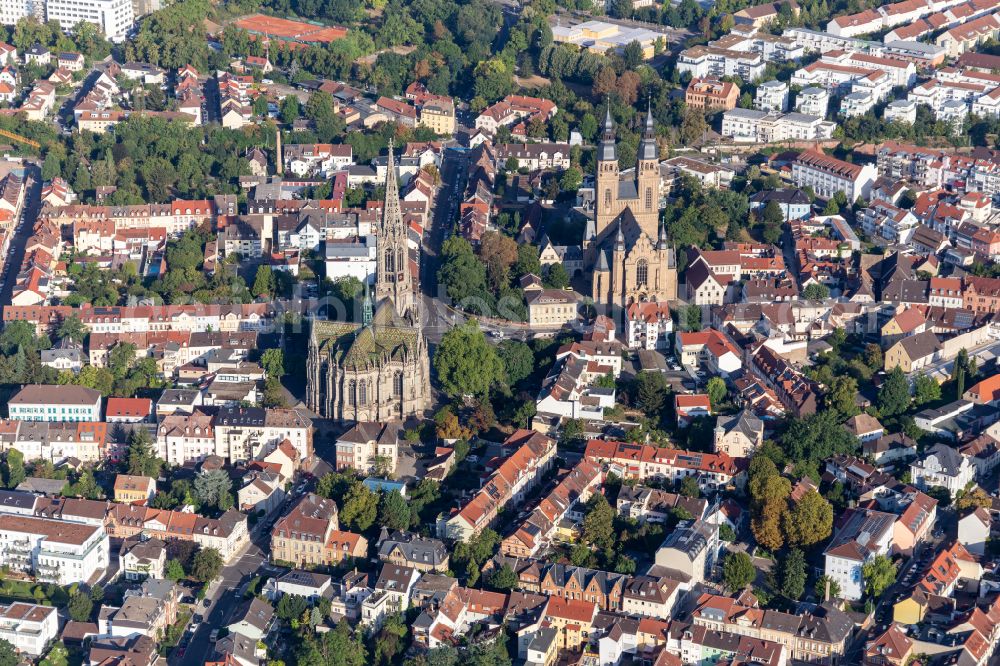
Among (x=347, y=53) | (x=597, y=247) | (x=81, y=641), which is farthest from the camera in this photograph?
(x=347, y=53)

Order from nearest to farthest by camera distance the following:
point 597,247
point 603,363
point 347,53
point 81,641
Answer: point 81,641, point 603,363, point 597,247, point 347,53

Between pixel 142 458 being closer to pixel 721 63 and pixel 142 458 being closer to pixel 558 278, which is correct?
pixel 558 278

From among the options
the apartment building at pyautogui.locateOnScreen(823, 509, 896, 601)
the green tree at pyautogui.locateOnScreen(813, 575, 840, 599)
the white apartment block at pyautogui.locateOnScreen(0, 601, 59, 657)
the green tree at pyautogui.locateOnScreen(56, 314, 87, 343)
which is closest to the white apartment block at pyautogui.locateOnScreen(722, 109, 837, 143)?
the green tree at pyautogui.locateOnScreen(56, 314, 87, 343)

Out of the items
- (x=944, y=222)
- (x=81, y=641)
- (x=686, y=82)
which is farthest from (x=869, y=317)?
(x=81, y=641)

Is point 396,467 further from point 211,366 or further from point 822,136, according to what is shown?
point 822,136

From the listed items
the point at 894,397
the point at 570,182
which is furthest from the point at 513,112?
the point at 894,397

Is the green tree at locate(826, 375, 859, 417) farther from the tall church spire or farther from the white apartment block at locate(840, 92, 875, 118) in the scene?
the white apartment block at locate(840, 92, 875, 118)
